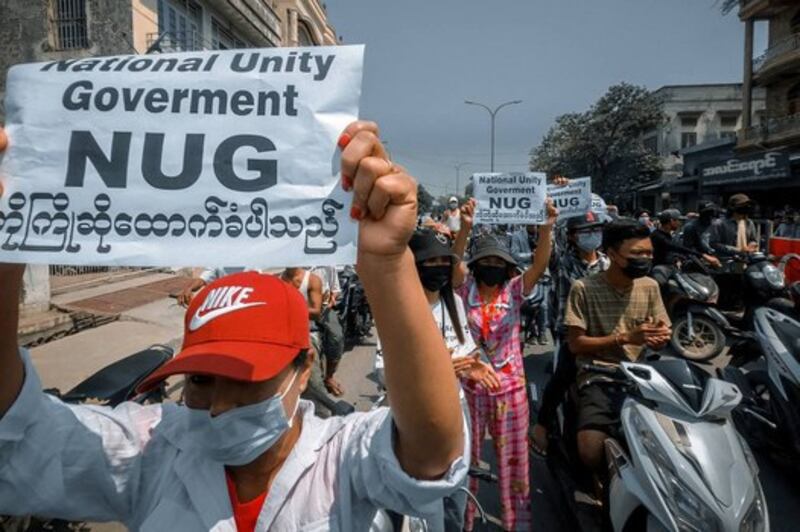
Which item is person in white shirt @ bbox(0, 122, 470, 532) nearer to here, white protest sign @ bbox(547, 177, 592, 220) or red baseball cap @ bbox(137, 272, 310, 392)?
red baseball cap @ bbox(137, 272, 310, 392)

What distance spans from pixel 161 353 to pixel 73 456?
2.25m

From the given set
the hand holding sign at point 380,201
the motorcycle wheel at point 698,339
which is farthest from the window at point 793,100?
the hand holding sign at point 380,201

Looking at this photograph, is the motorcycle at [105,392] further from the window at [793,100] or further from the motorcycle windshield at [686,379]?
the window at [793,100]

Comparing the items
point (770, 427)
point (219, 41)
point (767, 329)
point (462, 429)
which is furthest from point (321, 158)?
point (219, 41)

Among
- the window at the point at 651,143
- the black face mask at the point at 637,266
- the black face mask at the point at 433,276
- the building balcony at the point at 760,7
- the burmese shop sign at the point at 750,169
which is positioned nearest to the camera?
the black face mask at the point at 433,276

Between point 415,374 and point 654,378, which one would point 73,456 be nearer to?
point 415,374

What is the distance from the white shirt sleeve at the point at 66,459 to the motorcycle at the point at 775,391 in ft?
11.2

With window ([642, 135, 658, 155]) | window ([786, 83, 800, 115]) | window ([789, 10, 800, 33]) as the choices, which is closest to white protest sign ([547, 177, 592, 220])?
window ([786, 83, 800, 115])

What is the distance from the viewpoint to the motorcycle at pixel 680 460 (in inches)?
75.4

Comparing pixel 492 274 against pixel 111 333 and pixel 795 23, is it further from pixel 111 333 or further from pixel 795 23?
pixel 795 23

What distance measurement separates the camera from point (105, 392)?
8.83 feet

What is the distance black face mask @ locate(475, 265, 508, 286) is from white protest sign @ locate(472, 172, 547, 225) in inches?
43.7

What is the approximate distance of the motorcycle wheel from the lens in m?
5.85

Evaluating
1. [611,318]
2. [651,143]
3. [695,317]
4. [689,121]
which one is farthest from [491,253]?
[651,143]
